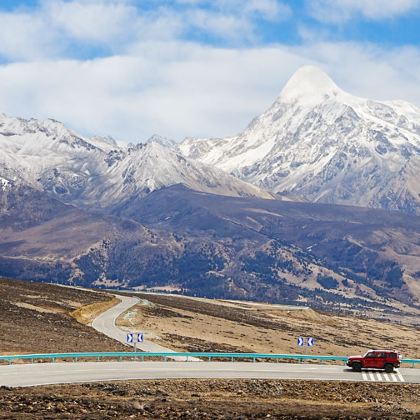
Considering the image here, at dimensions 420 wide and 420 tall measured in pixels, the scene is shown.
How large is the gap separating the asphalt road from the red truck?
2.31 ft

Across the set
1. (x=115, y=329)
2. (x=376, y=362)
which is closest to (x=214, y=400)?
(x=376, y=362)

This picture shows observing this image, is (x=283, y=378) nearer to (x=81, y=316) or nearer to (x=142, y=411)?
(x=142, y=411)

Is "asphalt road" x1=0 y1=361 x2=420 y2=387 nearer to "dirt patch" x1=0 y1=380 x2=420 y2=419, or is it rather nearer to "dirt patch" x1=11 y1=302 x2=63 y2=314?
"dirt patch" x1=0 y1=380 x2=420 y2=419

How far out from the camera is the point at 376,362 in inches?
2702

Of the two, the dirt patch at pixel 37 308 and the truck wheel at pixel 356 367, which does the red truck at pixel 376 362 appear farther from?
the dirt patch at pixel 37 308

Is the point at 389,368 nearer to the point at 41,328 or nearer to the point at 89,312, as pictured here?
the point at 41,328

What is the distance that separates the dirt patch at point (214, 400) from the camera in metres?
39.7

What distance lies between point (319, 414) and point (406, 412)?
5.70m

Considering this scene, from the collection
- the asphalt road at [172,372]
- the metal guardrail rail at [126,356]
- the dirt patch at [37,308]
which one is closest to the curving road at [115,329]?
the metal guardrail rail at [126,356]

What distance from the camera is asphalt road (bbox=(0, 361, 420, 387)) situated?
181 feet

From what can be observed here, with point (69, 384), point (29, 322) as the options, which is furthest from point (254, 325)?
point (69, 384)

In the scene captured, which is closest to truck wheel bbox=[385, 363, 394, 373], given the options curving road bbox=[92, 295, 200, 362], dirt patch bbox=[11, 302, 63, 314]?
curving road bbox=[92, 295, 200, 362]

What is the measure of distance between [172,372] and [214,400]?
→ 15.2 m

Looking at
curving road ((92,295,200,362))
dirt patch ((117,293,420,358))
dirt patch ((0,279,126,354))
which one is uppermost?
dirt patch ((0,279,126,354))
